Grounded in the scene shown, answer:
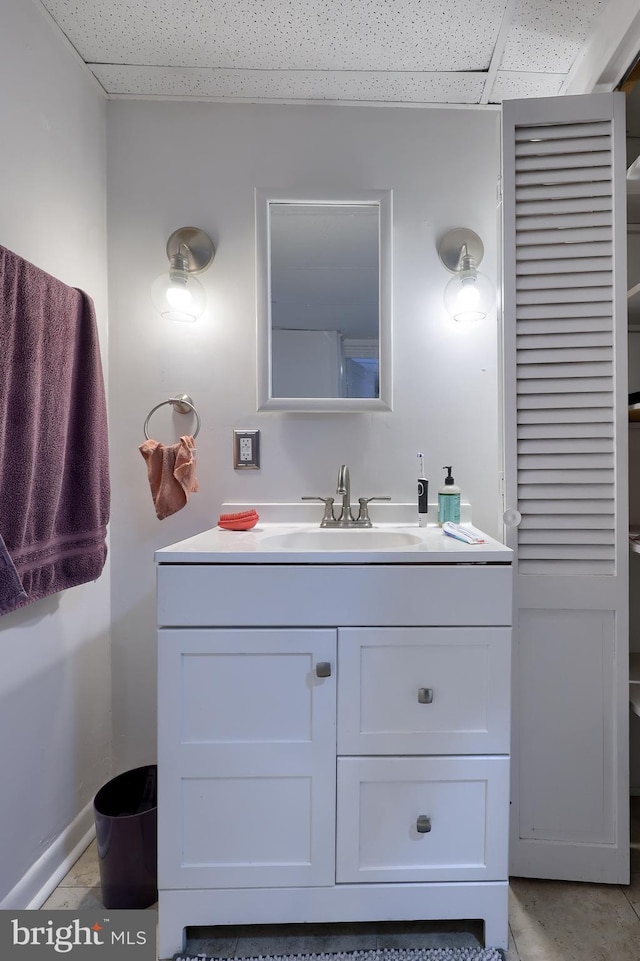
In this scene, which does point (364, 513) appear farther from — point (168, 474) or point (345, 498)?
point (168, 474)

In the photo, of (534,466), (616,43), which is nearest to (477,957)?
(534,466)

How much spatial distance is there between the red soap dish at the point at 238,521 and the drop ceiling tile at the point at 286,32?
4.17 feet

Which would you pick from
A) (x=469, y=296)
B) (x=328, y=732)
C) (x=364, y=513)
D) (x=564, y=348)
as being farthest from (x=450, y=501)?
(x=328, y=732)

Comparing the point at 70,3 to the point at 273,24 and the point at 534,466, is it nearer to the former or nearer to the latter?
the point at 273,24

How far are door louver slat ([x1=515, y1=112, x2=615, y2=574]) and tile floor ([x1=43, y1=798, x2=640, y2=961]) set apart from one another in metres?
0.80

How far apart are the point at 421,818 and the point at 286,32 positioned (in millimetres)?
1929

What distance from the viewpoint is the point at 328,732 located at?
1.06m

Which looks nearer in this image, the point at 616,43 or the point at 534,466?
the point at 616,43

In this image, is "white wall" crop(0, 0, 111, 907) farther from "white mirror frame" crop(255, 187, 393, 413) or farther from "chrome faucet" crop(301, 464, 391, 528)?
"chrome faucet" crop(301, 464, 391, 528)

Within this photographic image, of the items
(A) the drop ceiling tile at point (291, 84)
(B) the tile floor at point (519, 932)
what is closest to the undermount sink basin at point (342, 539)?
(B) the tile floor at point (519, 932)

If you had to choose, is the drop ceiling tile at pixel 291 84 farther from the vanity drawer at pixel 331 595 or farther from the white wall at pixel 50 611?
the vanity drawer at pixel 331 595

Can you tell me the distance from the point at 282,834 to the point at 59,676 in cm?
70

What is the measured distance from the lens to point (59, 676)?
1.31m

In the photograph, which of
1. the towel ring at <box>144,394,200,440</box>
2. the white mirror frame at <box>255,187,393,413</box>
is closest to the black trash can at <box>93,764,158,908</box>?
the towel ring at <box>144,394,200,440</box>
